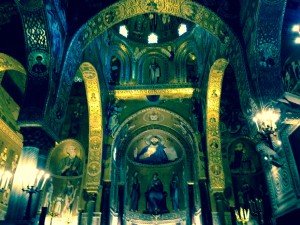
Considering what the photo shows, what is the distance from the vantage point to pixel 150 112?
1498 cm

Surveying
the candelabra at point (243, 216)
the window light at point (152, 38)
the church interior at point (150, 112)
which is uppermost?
the window light at point (152, 38)

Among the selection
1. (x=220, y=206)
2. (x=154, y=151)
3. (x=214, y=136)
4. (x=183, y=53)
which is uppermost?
(x=183, y=53)

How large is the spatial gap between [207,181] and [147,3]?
8317 millimetres

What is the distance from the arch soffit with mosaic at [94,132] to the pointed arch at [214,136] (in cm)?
504

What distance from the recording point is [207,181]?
500 inches

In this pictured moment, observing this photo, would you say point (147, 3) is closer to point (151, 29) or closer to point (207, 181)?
point (151, 29)

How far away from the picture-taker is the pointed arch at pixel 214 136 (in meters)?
12.1

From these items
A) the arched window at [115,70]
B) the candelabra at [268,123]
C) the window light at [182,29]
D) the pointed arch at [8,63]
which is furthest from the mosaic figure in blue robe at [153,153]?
the candelabra at [268,123]

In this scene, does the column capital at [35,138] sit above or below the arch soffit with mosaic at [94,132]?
below

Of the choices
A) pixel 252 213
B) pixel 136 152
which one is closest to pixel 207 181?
pixel 252 213

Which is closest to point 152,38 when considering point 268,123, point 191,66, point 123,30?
point 123,30

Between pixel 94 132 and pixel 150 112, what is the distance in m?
3.52

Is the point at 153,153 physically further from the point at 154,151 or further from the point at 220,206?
the point at 220,206

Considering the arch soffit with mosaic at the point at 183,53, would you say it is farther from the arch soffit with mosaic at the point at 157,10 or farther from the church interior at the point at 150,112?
the arch soffit with mosaic at the point at 157,10
